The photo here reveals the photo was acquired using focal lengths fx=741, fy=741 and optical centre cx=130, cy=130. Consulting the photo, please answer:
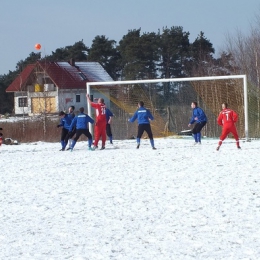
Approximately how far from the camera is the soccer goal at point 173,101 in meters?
33.1

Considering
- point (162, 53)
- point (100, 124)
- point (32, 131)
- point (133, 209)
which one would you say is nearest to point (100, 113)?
point (100, 124)

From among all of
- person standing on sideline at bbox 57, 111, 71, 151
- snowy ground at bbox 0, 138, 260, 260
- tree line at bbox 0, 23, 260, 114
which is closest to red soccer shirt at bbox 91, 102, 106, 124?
person standing on sideline at bbox 57, 111, 71, 151

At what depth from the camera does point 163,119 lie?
110 ft

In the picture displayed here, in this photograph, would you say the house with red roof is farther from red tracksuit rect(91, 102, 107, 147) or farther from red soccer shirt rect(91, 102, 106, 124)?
red tracksuit rect(91, 102, 107, 147)

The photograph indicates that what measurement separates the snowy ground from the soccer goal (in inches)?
491

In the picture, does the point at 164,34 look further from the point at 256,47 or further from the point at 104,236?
→ the point at 104,236

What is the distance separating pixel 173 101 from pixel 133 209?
22233 millimetres

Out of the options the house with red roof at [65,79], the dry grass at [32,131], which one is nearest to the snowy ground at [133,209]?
the dry grass at [32,131]

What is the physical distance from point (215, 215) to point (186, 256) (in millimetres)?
2513

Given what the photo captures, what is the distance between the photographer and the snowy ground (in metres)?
9.02

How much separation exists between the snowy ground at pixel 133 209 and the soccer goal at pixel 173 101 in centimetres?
1247

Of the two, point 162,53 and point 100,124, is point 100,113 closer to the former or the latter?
point 100,124

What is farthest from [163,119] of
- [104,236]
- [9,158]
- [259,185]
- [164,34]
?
[164,34]

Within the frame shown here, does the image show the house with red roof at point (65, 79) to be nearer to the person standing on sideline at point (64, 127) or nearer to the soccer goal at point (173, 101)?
the soccer goal at point (173, 101)
